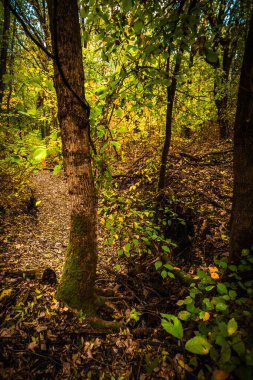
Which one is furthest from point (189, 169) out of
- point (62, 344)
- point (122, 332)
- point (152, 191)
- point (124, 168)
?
point (62, 344)

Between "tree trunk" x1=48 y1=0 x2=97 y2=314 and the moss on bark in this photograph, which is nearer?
"tree trunk" x1=48 y1=0 x2=97 y2=314

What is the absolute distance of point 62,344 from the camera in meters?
2.42

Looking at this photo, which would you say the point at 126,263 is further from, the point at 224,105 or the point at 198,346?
the point at 224,105

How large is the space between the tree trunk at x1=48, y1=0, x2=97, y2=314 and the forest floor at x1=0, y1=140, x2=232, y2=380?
1.15ft

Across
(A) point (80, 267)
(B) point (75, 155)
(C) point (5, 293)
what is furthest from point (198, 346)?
(C) point (5, 293)

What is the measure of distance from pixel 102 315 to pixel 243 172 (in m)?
2.57

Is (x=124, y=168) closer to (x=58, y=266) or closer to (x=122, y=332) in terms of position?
(x=58, y=266)

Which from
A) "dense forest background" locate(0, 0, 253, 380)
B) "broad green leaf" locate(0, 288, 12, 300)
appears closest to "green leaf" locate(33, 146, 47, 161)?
"dense forest background" locate(0, 0, 253, 380)

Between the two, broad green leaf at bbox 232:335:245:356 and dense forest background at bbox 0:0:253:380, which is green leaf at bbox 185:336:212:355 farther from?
broad green leaf at bbox 232:335:245:356

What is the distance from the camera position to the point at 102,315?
2.95 meters

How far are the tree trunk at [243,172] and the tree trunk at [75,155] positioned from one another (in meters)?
1.63

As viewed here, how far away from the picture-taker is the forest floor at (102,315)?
2199 millimetres

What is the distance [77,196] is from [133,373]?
6.49 ft

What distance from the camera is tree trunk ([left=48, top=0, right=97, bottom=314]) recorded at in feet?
7.02
